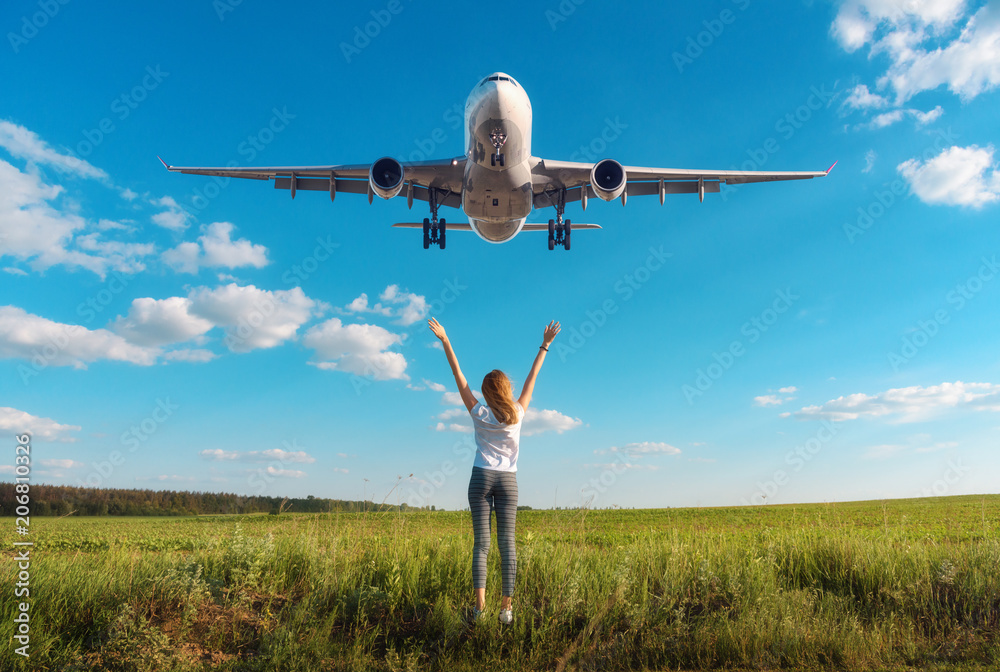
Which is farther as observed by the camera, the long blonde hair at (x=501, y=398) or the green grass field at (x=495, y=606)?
the green grass field at (x=495, y=606)

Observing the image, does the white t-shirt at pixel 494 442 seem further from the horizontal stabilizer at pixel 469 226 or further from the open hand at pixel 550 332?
the horizontal stabilizer at pixel 469 226

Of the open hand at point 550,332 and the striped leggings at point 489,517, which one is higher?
the open hand at point 550,332

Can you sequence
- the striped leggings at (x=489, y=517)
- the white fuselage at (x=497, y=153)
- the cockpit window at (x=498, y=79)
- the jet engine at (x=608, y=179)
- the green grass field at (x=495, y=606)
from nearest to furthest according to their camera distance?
the striped leggings at (x=489, y=517), the green grass field at (x=495, y=606), the white fuselage at (x=497, y=153), the cockpit window at (x=498, y=79), the jet engine at (x=608, y=179)

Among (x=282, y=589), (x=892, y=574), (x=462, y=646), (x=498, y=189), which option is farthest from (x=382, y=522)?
(x=498, y=189)

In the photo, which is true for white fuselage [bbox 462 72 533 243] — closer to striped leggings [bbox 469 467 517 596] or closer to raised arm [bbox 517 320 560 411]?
raised arm [bbox 517 320 560 411]

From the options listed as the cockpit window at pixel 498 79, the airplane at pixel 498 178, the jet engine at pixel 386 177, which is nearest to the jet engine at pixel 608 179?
the airplane at pixel 498 178

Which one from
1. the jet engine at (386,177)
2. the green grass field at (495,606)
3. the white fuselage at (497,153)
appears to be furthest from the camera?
the jet engine at (386,177)

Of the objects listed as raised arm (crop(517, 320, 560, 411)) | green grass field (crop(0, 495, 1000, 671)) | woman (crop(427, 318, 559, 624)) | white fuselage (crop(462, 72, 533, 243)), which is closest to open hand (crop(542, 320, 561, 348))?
raised arm (crop(517, 320, 560, 411))

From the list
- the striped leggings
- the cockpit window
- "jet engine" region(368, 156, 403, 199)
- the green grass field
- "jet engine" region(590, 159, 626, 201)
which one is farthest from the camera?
"jet engine" region(590, 159, 626, 201)
